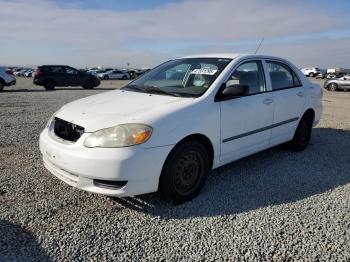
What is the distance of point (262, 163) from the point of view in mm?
5352

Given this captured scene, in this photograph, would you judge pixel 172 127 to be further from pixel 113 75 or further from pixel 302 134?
pixel 113 75

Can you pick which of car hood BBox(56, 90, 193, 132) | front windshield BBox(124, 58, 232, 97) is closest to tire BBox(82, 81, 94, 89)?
front windshield BBox(124, 58, 232, 97)

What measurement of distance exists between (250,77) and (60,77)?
2056 cm

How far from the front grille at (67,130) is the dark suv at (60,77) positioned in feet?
66.0

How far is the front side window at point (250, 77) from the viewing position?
14.7 feet

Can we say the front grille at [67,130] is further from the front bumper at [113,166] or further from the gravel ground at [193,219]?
the gravel ground at [193,219]

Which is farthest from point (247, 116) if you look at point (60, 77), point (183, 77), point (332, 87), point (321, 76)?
point (321, 76)

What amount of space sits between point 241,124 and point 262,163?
125cm

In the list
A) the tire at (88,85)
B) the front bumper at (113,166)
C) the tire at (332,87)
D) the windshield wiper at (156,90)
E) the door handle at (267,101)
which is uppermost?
the windshield wiper at (156,90)

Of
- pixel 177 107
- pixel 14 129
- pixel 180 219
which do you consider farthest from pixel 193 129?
pixel 14 129

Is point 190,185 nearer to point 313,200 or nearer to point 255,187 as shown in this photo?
point 255,187

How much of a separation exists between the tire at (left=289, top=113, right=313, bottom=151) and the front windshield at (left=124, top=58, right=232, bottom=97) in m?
2.13

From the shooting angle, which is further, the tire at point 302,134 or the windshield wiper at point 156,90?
the tire at point 302,134

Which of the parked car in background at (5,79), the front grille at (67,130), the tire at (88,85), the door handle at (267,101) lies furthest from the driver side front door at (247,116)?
the tire at (88,85)
